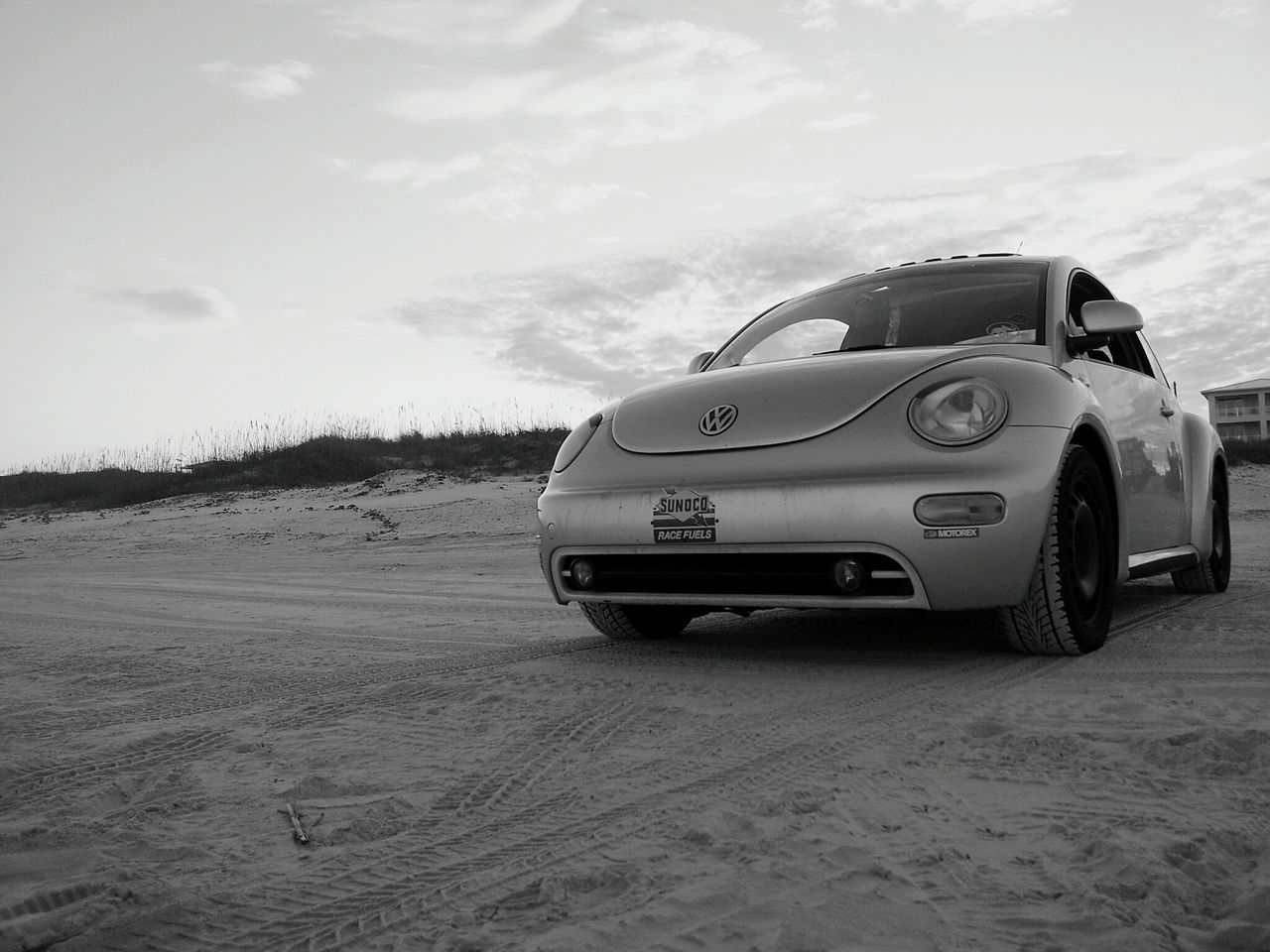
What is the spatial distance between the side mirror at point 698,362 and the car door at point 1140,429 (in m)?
1.50

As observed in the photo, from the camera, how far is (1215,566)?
5.40 meters

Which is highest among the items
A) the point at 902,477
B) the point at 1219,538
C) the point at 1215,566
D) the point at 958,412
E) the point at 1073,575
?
the point at 958,412

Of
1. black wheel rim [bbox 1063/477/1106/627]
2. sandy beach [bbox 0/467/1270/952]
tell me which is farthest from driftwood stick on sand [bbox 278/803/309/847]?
black wheel rim [bbox 1063/477/1106/627]

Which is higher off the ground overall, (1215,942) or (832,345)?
(832,345)

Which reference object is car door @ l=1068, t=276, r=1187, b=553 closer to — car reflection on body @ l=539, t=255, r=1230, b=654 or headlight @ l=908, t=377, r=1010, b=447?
car reflection on body @ l=539, t=255, r=1230, b=654

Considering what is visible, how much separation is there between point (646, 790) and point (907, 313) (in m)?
2.68

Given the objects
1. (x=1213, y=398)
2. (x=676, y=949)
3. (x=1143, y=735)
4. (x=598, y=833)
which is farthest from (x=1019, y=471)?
(x=1213, y=398)

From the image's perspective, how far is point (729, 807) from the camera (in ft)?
6.72

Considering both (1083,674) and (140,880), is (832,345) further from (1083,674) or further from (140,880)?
(140,880)

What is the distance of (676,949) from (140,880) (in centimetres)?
90

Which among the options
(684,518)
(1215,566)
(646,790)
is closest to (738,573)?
(684,518)

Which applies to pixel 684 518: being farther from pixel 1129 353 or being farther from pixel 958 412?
pixel 1129 353

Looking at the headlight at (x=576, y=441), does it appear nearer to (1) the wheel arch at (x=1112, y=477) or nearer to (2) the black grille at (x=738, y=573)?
(2) the black grille at (x=738, y=573)

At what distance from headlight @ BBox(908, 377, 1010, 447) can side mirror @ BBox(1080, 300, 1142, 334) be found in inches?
32.5
